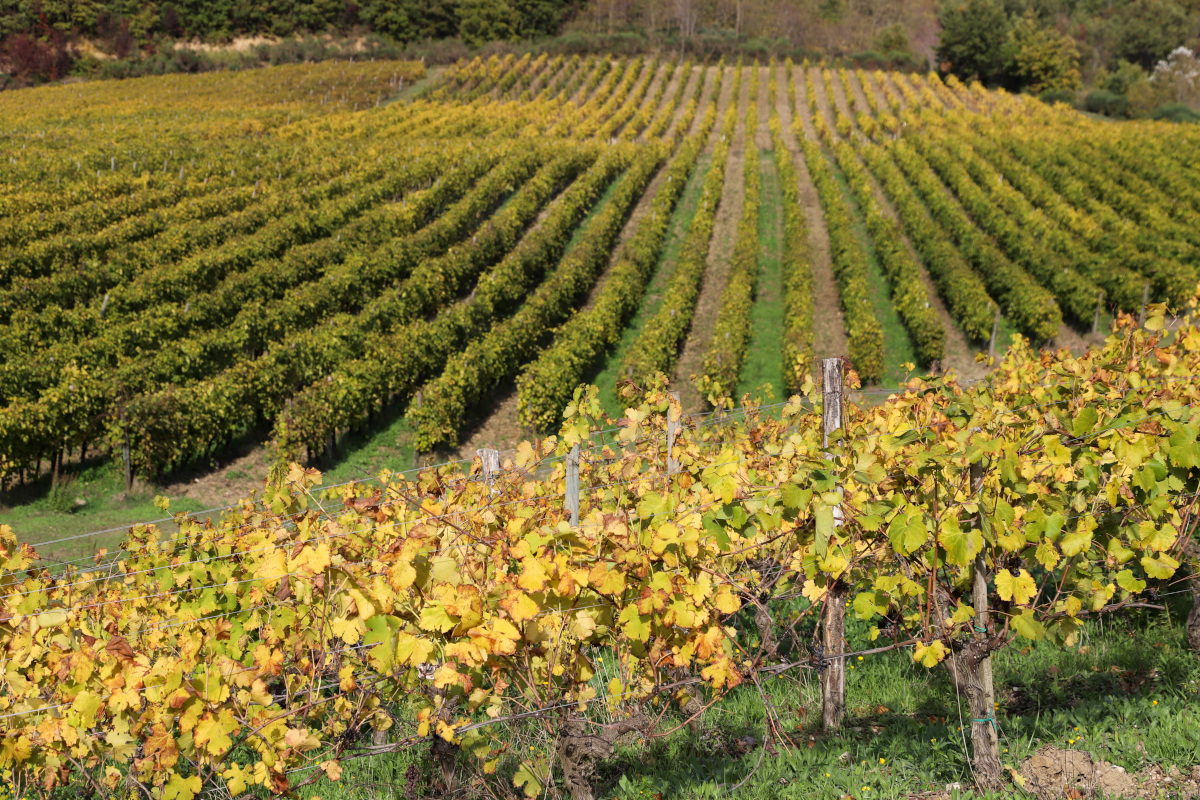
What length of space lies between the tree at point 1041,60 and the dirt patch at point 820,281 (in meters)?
27.7

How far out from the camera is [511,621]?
3623mm

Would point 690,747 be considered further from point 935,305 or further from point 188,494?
point 935,305

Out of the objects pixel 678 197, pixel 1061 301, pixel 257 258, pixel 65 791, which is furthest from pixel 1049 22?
pixel 65 791

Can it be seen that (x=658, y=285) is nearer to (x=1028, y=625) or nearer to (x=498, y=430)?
(x=498, y=430)

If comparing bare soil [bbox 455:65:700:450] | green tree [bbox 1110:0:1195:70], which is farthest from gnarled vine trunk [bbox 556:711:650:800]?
green tree [bbox 1110:0:1195:70]

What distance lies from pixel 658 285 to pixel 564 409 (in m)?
20.6

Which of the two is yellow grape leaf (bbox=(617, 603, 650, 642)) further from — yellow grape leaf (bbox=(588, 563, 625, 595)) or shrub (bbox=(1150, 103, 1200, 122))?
shrub (bbox=(1150, 103, 1200, 122))

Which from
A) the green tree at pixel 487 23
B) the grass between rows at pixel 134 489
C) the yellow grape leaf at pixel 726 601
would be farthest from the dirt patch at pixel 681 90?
the yellow grape leaf at pixel 726 601

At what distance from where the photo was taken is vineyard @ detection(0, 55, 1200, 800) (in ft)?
12.4

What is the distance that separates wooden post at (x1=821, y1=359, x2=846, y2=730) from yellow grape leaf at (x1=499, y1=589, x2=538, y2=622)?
1557mm

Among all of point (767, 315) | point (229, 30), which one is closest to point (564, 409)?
point (767, 315)

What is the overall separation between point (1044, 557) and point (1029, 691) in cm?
206

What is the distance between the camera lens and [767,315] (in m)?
23.2

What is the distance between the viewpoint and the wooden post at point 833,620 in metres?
4.34
